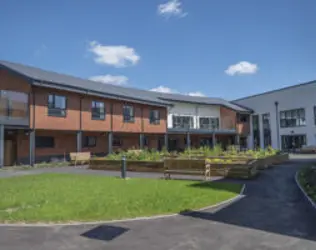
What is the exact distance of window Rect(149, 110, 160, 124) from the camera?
34.8 m

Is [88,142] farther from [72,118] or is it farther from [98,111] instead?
[72,118]

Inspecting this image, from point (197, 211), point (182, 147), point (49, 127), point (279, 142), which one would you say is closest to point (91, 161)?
point (49, 127)

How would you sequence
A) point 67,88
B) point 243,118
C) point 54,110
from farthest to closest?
point 243,118
point 67,88
point 54,110

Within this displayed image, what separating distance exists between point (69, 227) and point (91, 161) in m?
14.6

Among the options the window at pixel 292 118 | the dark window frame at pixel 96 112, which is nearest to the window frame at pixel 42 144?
the dark window frame at pixel 96 112

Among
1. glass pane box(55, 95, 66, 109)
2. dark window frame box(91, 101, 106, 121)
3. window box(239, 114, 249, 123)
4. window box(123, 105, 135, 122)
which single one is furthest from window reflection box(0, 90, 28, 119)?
window box(239, 114, 249, 123)

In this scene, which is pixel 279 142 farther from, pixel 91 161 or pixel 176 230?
pixel 176 230

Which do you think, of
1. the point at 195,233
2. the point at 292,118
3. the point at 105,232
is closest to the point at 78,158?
the point at 105,232

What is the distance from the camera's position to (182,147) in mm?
41000

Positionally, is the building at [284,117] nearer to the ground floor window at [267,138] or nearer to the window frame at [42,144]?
the ground floor window at [267,138]

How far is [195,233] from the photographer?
21.0 ft

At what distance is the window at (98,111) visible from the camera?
2840 cm

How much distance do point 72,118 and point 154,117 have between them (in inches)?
440

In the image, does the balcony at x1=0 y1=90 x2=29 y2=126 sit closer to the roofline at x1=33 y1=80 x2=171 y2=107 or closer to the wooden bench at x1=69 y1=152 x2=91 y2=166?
the roofline at x1=33 y1=80 x2=171 y2=107
